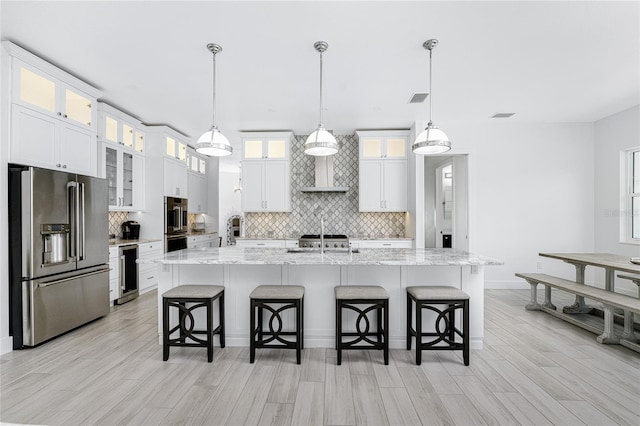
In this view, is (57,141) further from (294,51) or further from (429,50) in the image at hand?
(429,50)

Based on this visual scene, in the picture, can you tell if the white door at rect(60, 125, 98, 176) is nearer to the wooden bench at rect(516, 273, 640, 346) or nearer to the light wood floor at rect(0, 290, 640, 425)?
the light wood floor at rect(0, 290, 640, 425)

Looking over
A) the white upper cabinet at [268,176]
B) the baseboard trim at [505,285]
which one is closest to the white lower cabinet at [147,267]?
the white upper cabinet at [268,176]

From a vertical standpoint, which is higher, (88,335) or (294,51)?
(294,51)

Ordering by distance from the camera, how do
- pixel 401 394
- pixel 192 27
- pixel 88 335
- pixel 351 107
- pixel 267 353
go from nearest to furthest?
pixel 401 394, pixel 192 27, pixel 267 353, pixel 88 335, pixel 351 107

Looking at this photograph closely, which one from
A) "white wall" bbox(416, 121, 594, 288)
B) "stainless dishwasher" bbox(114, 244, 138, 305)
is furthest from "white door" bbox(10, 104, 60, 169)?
"white wall" bbox(416, 121, 594, 288)

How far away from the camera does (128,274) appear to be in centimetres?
452

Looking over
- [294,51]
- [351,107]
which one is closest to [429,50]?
[294,51]

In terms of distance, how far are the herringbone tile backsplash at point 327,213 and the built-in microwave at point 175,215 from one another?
3.94 ft

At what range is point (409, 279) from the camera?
2943 mm

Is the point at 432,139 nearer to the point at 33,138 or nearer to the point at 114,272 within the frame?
the point at 33,138

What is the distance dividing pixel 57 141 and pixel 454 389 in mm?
4432

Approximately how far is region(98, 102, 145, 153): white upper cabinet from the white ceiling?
176 millimetres

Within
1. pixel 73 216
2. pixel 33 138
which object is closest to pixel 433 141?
pixel 73 216

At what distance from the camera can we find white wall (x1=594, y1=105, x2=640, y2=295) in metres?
4.57
